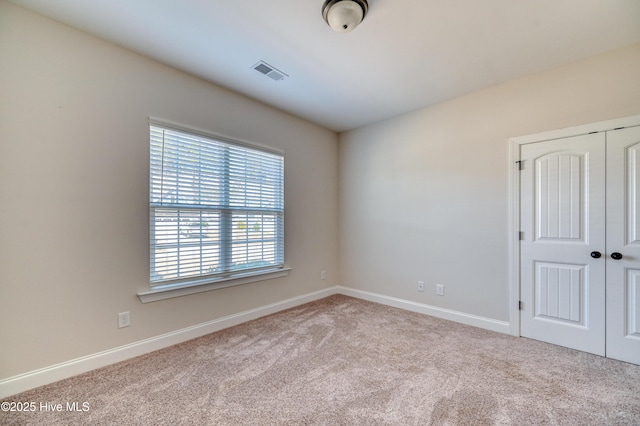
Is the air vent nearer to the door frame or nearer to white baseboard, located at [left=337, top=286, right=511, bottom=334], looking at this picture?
the door frame

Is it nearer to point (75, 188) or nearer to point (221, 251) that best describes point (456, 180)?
point (221, 251)

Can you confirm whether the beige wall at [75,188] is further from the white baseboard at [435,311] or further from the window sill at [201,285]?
the white baseboard at [435,311]

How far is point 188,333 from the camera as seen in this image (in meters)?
2.67

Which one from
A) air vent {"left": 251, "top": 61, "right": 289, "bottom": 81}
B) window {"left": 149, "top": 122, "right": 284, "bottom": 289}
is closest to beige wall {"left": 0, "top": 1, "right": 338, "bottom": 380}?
window {"left": 149, "top": 122, "right": 284, "bottom": 289}

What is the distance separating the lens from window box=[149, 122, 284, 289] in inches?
99.1

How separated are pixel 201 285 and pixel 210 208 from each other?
81cm

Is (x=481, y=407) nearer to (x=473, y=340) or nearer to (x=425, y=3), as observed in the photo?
(x=473, y=340)

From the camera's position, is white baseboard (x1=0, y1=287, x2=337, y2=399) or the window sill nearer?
white baseboard (x1=0, y1=287, x2=337, y2=399)

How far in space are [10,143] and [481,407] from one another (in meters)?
3.64

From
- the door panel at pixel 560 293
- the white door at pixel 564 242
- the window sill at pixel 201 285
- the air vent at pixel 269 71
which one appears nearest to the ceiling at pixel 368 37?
the air vent at pixel 269 71

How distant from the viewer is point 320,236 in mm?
4145

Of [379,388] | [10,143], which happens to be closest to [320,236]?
[379,388]

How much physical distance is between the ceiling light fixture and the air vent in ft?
2.64

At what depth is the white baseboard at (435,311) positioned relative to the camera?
2.90m
